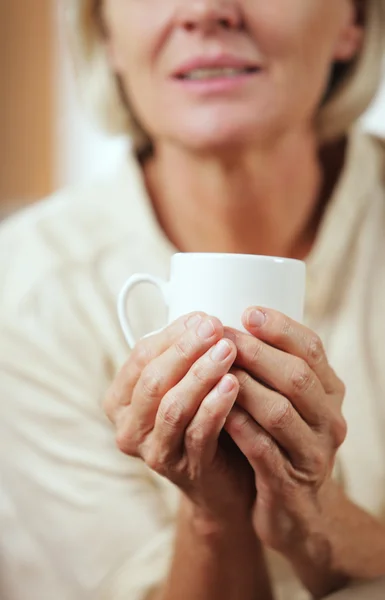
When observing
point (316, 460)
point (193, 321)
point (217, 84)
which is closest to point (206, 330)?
point (193, 321)

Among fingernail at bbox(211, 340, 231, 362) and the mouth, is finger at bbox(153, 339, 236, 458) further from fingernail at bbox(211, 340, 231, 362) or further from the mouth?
the mouth

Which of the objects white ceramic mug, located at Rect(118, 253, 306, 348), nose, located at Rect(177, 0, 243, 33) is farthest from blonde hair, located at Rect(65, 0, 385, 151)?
white ceramic mug, located at Rect(118, 253, 306, 348)

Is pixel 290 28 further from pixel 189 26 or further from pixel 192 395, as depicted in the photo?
pixel 192 395

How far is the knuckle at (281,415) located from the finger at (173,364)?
0.19ft

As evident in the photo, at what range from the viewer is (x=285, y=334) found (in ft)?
1.35

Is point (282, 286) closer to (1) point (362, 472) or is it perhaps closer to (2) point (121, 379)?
(2) point (121, 379)

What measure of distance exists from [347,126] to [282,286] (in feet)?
1.54

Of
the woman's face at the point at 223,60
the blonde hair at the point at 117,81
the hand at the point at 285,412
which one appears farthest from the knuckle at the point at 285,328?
the blonde hair at the point at 117,81

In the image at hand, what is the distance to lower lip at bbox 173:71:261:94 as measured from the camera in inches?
26.5

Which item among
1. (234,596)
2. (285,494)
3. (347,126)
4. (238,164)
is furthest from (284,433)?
(347,126)

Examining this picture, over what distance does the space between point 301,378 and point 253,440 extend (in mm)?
53

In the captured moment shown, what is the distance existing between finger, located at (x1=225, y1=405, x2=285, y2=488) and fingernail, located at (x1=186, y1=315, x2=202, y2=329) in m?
0.07

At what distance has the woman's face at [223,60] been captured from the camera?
68 cm

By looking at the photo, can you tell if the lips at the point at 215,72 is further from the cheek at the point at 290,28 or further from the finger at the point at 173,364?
the finger at the point at 173,364
